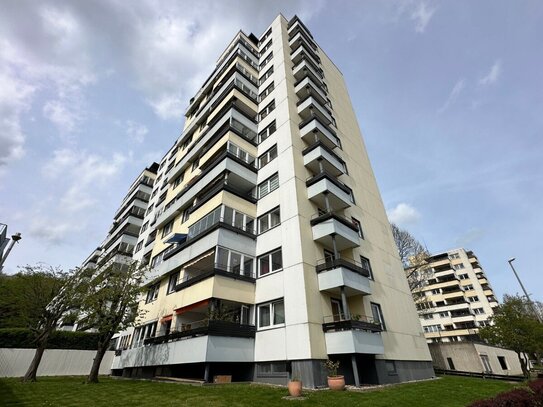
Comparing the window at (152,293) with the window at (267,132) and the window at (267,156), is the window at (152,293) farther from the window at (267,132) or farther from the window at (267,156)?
the window at (267,132)

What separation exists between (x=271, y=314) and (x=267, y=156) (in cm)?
1513

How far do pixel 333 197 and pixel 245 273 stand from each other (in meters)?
9.52

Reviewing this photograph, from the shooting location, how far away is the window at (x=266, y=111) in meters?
31.1

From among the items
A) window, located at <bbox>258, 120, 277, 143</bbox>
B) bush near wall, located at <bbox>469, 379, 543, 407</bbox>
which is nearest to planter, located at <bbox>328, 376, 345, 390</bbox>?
bush near wall, located at <bbox>469, 379, 543, 407</bbox>

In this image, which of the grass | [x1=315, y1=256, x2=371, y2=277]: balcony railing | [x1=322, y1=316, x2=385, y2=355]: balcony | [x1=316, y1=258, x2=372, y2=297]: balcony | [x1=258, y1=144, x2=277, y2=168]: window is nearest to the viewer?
the grass

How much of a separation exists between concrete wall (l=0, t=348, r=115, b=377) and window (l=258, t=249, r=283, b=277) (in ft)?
90.3

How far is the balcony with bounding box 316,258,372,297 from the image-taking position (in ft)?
58.3

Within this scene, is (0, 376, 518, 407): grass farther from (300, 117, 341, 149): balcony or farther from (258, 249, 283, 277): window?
(300, 117, 341, 149): balcony

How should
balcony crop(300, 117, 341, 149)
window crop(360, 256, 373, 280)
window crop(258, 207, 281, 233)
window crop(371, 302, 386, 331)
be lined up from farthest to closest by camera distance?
balcony crop(300, 117, 341, 149)
window crop(360, 256, 373, 280)
window crop(258, 207, 281, 233)
window crop(371, 302, 386, 331)

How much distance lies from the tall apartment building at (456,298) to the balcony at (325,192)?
2327 inches

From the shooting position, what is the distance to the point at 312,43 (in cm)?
4178

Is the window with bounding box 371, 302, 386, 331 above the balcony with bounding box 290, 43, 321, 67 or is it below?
below

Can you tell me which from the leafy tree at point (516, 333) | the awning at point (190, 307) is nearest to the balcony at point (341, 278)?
the awning at point (190, 307)

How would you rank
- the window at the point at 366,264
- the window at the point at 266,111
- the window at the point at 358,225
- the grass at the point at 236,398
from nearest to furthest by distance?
the grass at the point at 236,398
the window at the point at 366,264
the window at the point at 358,225
the window at the point at 266,111
